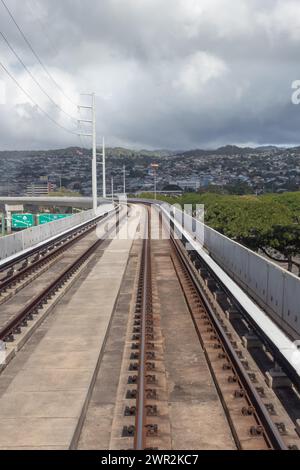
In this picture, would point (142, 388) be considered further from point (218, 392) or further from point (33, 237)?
point (33, 237)

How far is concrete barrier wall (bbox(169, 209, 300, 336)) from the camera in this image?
9.30 metres

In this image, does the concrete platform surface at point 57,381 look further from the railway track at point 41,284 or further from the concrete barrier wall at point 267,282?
the concrete barrier wall at point 267,282

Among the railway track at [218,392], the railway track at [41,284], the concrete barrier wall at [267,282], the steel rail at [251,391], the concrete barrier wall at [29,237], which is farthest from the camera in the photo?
the concrete barrier wall at [29,237]

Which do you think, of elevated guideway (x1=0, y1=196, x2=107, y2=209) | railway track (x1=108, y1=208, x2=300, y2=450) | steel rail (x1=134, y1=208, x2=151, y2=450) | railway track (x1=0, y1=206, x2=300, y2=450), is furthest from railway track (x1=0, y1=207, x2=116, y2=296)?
elevated guideway (x1=0, y1=196, x2=107, y2=209)

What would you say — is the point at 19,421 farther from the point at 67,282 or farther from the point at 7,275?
the point at 7,275

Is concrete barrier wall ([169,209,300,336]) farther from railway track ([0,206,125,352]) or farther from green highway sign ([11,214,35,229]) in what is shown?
green highway sign ([11,214,35,229])

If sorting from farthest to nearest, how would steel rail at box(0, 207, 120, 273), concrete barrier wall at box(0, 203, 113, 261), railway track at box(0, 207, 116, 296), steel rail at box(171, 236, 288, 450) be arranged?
concrete barrier wall at box(0, 203, 113, 261), steel rail at box(0, 207, 120, 273), railway track at box(0, 207, 116, 296), steel rail at box(171, 236, 288, 450)

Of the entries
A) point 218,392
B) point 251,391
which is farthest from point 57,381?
point 251,391

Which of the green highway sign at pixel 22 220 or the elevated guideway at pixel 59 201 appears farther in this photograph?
the elevated guideway at pixel 59 201

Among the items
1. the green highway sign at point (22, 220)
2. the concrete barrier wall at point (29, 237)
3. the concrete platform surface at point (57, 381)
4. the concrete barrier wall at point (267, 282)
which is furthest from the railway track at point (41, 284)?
the green highway sign at point (22, 220)

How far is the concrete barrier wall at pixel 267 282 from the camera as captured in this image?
9295 millimetres

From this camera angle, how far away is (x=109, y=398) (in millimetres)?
7637

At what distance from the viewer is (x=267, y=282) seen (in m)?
11.2

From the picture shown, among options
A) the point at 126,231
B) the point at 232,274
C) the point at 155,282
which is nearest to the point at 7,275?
the point at 155,282
